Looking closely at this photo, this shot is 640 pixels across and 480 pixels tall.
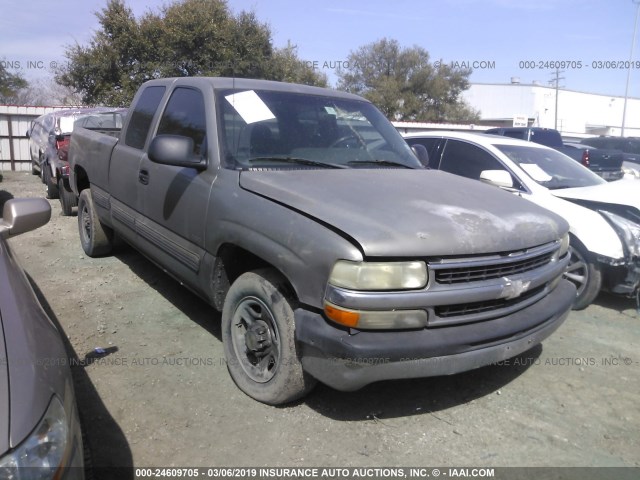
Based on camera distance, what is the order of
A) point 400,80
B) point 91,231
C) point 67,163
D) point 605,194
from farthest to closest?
point 400,80 < point 67,163 < point 91,231 < point 605,194

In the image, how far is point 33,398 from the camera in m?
1.63

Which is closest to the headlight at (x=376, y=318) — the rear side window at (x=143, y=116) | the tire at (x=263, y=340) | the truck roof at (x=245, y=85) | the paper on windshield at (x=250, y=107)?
the tire at (x=263, y=340)

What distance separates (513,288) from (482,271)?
9.3 inches

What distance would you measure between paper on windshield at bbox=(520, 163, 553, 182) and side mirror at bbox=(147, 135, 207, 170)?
3.66 m

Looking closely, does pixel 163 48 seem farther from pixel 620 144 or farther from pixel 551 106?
pixel 551 106

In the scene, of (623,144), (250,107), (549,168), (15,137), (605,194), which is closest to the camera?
(250,107)

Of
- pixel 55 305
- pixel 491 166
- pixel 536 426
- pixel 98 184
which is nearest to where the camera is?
pixel 536 426

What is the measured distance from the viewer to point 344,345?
252cm

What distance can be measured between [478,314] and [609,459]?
1.05m

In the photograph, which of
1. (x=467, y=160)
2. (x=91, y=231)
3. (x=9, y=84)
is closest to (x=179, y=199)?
(x=91, y=231)

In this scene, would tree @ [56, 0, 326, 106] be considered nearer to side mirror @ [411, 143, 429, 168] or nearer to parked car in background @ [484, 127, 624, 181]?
parked car in background @ [484, 127, 624, 181]

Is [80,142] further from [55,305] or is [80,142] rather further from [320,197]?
[320,197]

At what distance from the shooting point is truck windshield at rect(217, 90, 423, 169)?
353 cm

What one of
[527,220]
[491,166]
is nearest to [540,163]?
[491,166]
